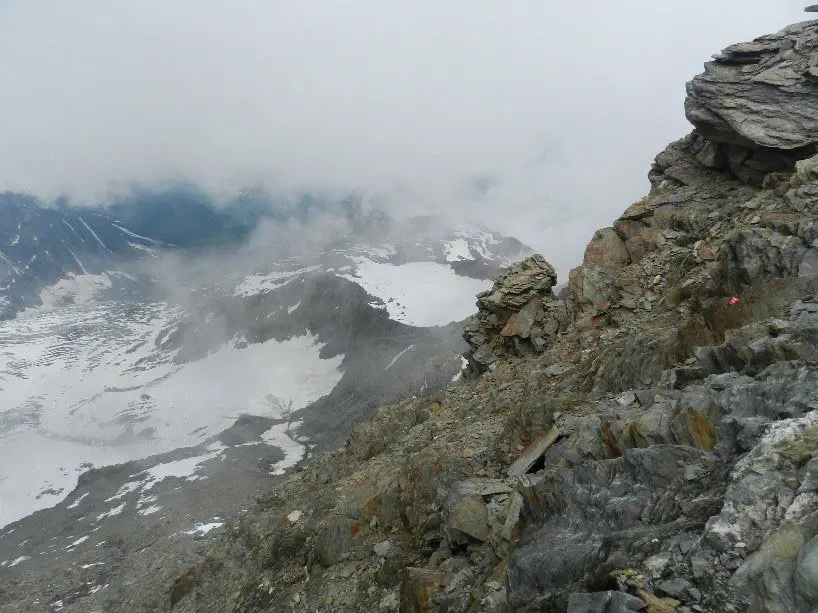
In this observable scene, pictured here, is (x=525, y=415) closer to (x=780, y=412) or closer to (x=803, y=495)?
(x=780, y=412)

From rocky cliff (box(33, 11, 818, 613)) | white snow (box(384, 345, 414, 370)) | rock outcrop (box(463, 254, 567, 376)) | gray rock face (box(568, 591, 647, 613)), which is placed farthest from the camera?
white snow (box(384, 345, 414, 370))

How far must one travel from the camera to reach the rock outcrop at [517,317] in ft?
108

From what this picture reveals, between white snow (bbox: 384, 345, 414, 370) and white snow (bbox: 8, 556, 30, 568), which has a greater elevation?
white snow (bbox: 8, 556, 30, 568)

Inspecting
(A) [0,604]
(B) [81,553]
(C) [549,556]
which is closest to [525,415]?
(C) [549,556]

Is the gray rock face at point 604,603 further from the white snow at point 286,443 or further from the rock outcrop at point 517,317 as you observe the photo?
the white snow at point 286,443

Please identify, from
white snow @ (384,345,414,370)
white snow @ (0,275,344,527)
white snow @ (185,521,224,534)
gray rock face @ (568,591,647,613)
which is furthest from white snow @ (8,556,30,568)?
gray rock face @ (568,591,647,613)

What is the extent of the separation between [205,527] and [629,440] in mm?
63104

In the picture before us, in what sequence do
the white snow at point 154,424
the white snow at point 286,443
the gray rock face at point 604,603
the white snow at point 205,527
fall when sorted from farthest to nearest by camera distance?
the white snow at point 154,424 → the white snow at point 286,443 → the white snow at point 205,527 → the gray rock face at point 604,603

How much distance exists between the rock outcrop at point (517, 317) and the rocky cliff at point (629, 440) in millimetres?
156

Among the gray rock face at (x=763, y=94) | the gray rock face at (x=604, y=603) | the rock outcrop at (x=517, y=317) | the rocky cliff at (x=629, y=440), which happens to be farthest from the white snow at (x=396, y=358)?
the gray rock face at (x=604, y=603)

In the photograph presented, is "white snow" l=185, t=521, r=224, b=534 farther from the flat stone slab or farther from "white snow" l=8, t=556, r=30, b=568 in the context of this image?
the flat stone slab

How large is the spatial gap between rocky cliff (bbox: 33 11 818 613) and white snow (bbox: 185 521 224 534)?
51.2 ft

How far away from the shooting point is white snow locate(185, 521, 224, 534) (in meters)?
58.7

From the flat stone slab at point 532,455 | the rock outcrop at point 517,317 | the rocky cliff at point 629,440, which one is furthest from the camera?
the rock outcrop at point 517,317
